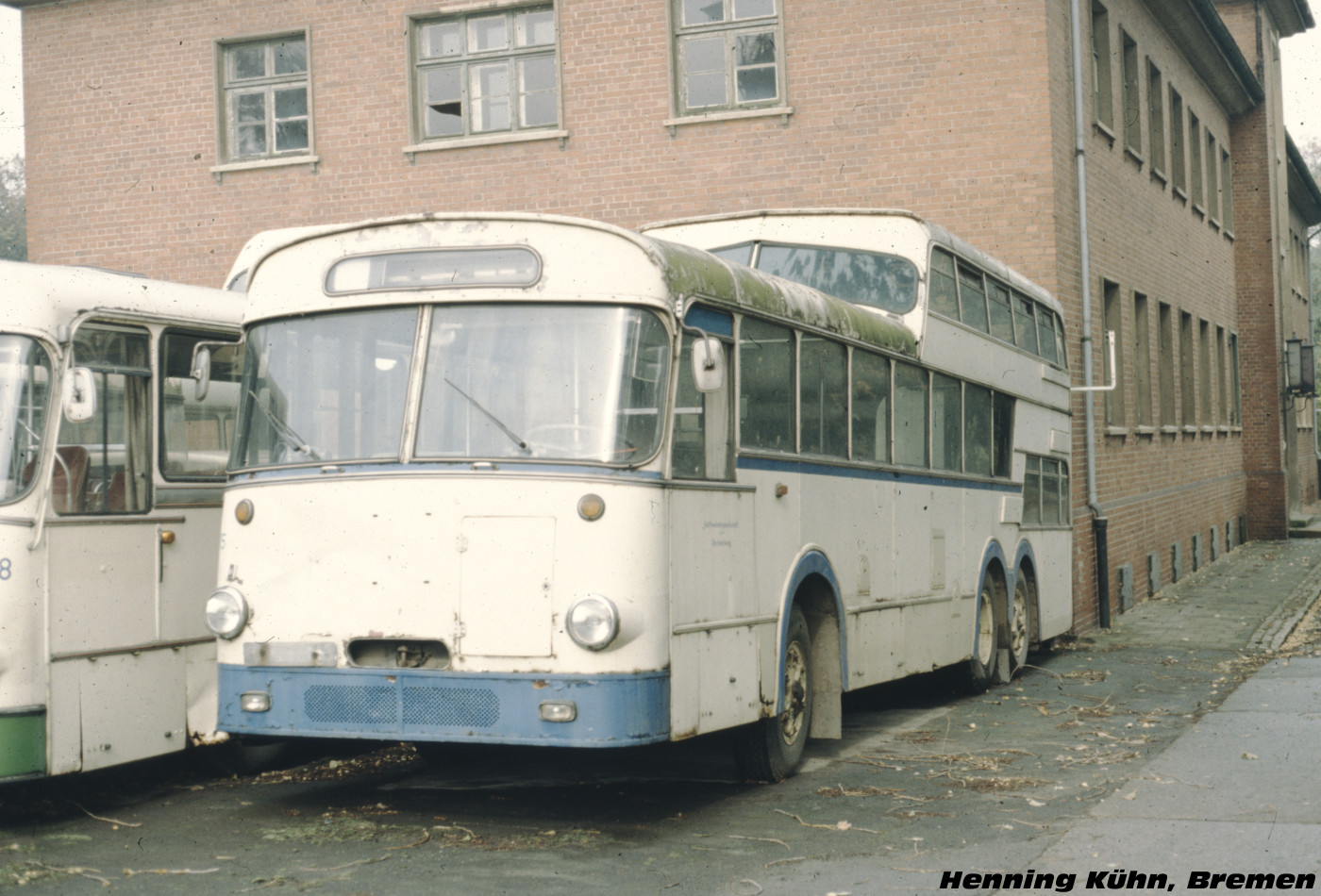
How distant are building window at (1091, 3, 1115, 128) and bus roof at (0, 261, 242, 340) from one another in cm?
1387

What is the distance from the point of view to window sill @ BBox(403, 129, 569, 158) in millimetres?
17922

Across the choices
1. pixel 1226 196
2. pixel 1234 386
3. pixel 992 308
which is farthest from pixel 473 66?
pixel 1234 386

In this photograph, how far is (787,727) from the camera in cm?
865

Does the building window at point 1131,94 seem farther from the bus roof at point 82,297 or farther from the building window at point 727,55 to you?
the bus roof at point 82,297

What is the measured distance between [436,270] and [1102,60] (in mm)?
14757

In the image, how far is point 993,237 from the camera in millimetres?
16078

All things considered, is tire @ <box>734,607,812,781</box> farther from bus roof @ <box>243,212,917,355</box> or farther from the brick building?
the brick building

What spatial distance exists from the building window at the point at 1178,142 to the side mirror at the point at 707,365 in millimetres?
19552

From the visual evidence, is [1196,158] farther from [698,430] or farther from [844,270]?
[698,430]

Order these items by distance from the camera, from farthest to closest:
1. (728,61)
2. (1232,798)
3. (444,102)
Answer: (444,102)
(728,61)
(1232,798)

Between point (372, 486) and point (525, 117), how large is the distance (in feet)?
38.8

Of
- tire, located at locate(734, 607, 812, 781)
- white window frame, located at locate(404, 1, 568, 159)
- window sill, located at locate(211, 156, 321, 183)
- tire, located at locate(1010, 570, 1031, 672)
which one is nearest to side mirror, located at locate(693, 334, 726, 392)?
tire, located at locate(734, 607, 812, 781)

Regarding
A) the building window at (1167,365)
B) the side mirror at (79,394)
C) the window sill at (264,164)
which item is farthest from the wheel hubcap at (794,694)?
the building window at (1167,365)

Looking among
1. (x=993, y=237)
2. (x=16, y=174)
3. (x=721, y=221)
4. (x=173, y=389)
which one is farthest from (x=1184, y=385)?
(x=16, y=174)
